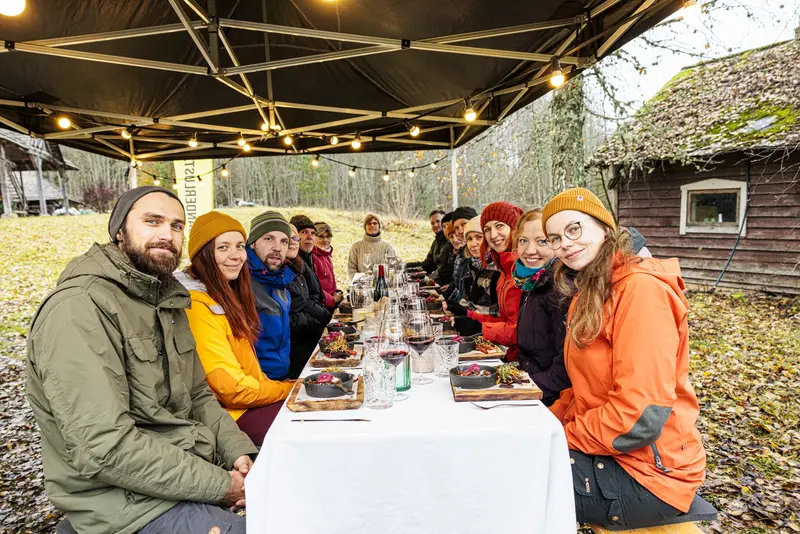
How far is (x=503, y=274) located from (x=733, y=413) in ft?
9.06

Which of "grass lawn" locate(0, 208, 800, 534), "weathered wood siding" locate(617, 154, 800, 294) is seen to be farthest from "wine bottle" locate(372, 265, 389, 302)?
"weathered wood siding" locate(617, 154, 800, 294)

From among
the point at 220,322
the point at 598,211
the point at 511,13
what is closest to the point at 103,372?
the point at 220,322

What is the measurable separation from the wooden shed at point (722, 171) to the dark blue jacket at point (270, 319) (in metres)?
7.10

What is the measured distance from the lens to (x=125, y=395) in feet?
5.46

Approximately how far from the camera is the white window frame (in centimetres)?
912

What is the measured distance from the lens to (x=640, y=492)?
1731 millimetres

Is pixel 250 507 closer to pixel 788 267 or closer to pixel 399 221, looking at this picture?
pixel 788 267

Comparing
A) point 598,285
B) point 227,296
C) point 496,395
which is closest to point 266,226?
point 227,296

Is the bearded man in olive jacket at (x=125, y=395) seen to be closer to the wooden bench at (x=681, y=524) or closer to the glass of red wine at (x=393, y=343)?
the glass of red wine at (x=393, y=343)

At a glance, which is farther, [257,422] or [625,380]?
[257,422]

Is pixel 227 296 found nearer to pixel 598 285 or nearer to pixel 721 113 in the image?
pixel 598 285

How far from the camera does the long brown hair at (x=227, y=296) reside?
2.50m

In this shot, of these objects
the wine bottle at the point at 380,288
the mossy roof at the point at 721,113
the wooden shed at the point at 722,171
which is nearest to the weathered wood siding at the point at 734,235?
the wooden shed at the point at 722,171

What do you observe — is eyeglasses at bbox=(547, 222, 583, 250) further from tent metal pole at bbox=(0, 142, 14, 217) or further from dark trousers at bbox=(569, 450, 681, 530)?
tent metal pole at bbox=(0, 142, 14, 217)
